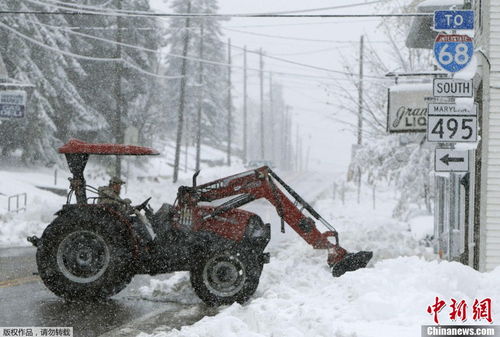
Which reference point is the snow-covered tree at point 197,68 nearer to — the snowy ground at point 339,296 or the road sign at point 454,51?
the snowy ground at point 339,296

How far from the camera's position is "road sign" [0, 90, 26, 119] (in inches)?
791

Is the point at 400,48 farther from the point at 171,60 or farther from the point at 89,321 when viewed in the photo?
the point at 171,60

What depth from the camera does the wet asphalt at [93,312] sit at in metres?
8.10

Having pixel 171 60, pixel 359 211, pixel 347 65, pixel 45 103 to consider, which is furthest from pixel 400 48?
pixel 171 60

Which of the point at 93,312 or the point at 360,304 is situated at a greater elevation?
the point at 360,304

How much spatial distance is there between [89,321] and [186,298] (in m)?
1.92

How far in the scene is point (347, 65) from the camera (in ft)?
87.5

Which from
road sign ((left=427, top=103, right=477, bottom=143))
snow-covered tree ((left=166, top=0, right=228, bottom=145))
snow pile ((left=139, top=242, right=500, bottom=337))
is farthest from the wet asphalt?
snow-covered tree ((left=166, top=0, right=228, bottom=145))

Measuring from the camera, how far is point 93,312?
8906 mm

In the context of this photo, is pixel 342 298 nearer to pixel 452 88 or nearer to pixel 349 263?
pixel 349 263

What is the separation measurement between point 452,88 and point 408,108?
23.6 feet
